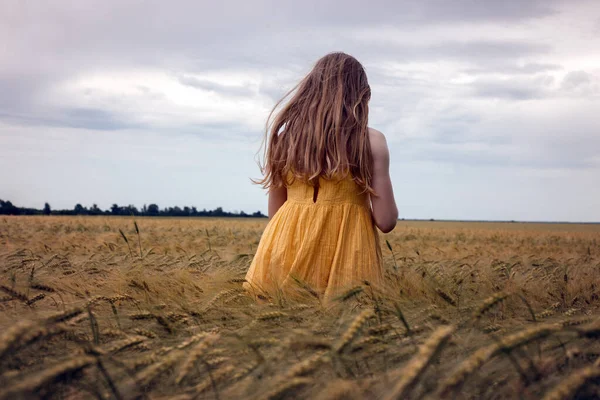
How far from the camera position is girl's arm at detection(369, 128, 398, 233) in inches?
122

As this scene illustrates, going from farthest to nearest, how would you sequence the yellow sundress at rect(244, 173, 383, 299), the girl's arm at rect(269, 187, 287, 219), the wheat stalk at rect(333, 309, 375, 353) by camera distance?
the girl's arm at rect(269, 187, 287, 219) → the yellow sundress at rect(244, 173, 383, 299) → the wheat stalk at rect(333, 309, 375, 353)

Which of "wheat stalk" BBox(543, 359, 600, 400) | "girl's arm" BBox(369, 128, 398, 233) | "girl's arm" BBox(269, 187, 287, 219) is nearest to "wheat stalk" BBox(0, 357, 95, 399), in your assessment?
"wheat stalk" BBox(543, 359, 600, 400)

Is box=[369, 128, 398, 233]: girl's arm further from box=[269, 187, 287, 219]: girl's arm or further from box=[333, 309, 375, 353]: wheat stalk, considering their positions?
box=[333, 309, 375, 353]: wheat stalk

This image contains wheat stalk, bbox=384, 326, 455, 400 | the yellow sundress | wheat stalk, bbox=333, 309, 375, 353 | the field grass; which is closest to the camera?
wheat stalk, bbox=384, 326, 455, 400

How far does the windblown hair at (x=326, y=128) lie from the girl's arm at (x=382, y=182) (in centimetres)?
4

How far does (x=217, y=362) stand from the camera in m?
1.45

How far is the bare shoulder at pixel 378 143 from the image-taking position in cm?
308

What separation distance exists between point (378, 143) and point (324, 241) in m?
0.64

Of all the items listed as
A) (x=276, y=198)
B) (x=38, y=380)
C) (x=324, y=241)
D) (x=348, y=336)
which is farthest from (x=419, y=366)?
(x=276, y=198)

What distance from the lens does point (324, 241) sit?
3.10 m

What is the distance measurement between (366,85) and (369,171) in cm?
55

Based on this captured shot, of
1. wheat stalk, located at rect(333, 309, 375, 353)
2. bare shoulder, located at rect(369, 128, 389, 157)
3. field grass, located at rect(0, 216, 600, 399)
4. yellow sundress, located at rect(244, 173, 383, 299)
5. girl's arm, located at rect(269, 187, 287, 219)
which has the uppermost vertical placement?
bare shoulder, located at rect(369, 128, 389, 157)

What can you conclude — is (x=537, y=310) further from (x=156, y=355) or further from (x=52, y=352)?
(x=52, y=352)

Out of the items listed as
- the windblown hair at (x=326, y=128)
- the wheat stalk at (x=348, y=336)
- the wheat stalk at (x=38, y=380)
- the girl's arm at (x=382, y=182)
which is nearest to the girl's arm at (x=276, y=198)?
the windblown hair at (x=326, y=128)
